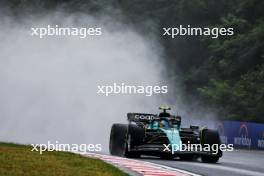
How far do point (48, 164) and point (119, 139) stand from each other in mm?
5709

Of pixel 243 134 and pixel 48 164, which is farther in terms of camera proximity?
pixel 243 134

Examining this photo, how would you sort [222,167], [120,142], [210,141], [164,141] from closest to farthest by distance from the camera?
[222,167], [164,141], [210,141], [120,142]

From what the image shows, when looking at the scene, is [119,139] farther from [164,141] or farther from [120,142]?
[164,141]

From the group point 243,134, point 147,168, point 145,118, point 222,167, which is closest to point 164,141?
point 145,118

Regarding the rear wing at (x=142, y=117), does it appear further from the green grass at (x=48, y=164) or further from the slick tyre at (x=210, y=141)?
the green grass at (x=48, y=164)

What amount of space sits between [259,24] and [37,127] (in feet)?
83.5

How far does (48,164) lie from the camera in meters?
15.0

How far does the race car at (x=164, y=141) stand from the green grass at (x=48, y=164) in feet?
7.41

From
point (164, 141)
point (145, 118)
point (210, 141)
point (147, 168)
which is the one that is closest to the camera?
point (147, 168)

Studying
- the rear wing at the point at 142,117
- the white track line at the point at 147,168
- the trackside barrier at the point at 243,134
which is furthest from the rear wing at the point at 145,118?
the trackside barrier at the point at 243,134

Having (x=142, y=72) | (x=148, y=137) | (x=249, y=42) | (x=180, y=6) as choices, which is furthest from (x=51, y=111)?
(x=180, y=6)

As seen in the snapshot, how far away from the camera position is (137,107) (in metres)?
32.7

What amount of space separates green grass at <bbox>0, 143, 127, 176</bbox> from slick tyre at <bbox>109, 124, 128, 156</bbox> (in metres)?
2.45

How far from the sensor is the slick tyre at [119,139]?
20.4 metres
